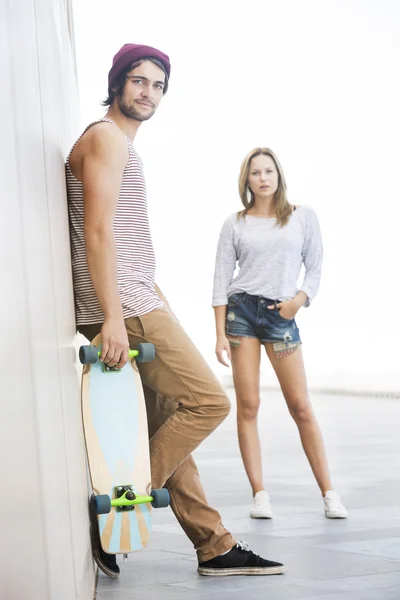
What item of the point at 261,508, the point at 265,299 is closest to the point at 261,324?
the point at 265,299

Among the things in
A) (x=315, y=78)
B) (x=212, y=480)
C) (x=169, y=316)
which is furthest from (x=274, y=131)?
(x=169, y=316)

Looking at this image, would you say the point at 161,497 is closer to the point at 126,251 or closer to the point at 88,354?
the point at 88,354

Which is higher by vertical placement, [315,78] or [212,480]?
[315,78]

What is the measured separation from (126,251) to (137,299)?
160 millimetres

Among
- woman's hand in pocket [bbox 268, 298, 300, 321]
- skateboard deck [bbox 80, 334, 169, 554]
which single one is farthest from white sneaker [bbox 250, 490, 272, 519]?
skateboard deck [bbox 80, 334, 169, 554]

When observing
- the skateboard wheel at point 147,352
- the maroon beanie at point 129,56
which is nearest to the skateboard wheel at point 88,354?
the skateboard wheel at point 147,352

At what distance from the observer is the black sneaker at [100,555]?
273 cm

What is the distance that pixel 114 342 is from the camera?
8.68 feet

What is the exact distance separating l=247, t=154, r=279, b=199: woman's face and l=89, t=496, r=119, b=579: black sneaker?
1.97 metres

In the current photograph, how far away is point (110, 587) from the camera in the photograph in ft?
9.17

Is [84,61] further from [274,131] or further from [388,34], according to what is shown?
[388,34]

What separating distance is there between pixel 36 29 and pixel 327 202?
14.4 metres

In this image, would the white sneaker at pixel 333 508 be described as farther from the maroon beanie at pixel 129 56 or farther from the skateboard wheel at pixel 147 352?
the maroon beanie at pixel 129 56

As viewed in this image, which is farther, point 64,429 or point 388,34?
point 388,34
